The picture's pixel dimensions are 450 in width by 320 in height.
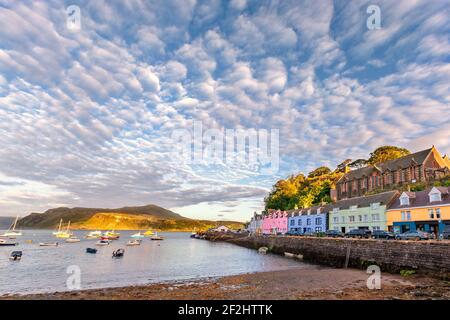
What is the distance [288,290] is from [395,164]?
238ft

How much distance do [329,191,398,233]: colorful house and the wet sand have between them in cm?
2665

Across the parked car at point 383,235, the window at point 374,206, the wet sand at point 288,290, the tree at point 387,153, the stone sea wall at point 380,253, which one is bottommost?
the wet sand at point 288,290

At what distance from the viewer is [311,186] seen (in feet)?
391

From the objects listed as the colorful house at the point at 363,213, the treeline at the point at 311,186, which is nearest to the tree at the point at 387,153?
the treeline at the point at 311,186

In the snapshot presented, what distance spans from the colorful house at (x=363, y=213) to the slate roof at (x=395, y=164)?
23.2 meters

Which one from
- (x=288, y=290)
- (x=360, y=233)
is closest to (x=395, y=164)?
(x=360, y=233)

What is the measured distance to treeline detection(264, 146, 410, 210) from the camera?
107188 mm

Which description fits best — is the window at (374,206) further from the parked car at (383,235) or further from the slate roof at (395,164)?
the slate roof at (395,164)

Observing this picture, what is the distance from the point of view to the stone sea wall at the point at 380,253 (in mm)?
28016

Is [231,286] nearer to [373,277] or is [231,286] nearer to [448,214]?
[373,277]

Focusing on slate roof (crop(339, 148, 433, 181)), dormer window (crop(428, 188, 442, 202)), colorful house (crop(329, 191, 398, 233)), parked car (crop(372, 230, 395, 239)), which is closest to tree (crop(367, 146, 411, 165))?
slate roof (crop(339, 148, 433, 181))

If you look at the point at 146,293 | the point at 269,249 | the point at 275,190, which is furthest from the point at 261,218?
the point at 146,293

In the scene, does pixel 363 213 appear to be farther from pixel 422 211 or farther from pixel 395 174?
pixel 395 174

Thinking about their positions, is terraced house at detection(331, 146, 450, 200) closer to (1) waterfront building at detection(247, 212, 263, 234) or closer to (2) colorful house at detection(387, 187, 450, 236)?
(2) colorful house at detection(387, 187, 450, 236)
